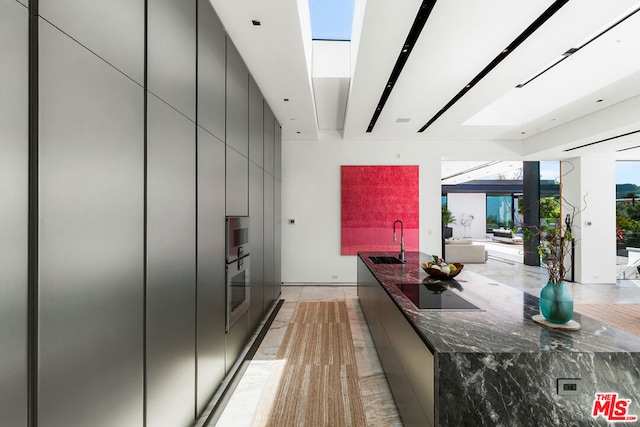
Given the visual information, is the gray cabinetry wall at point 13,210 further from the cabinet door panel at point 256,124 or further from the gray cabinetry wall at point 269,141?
the gray cabinetry wall at point 269,141

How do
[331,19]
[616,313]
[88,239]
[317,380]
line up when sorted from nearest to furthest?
1. [88,239]
2. [317,380]
3. [331,19]
4. [616,313]

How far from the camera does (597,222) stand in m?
A: 6.14

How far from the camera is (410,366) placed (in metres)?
1.64

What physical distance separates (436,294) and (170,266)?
67.7 inches

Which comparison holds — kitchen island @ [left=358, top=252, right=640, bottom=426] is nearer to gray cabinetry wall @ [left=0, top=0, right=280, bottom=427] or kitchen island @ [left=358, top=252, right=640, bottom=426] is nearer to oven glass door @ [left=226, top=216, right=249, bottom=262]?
gray cabinetry wall @ [left=0, top=0, right=280, bottom=427]

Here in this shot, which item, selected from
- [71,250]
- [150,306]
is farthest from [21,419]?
[150,306]

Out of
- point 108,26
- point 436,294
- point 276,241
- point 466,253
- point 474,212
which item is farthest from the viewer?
point 474,212

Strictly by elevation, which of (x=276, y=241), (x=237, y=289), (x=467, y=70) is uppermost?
(x=467, y=70)

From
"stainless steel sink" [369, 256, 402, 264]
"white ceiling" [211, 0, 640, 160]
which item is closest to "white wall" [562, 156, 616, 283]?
"white ceiling" [211, 0, 640, 160]

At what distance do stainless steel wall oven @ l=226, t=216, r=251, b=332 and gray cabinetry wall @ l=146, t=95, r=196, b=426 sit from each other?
0.66 metres

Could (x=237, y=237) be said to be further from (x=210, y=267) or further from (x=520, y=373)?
(x=520, y=373)

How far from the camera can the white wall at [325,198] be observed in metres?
6.00

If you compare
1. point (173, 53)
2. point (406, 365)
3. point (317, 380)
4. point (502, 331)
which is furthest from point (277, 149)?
point (502, 331)

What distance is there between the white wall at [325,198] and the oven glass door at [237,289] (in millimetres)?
2836
